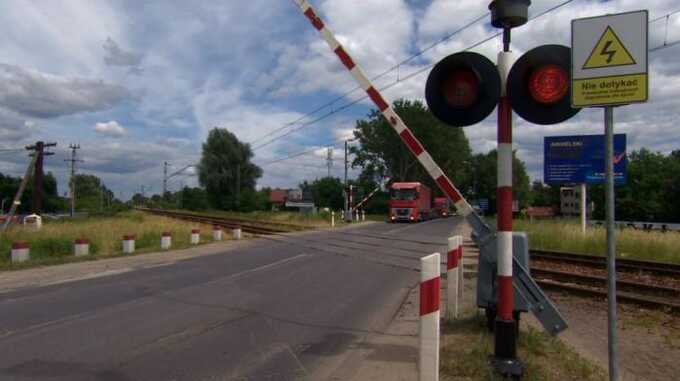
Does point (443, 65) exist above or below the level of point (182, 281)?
above

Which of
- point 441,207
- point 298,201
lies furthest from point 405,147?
point 298,201

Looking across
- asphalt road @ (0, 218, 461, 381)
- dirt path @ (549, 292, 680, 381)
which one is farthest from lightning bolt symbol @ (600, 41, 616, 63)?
asphalt road @ (0, 218, 461, 381)

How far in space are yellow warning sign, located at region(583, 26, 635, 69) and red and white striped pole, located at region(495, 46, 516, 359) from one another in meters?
1.06

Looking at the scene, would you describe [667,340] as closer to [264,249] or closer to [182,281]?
[182,281]

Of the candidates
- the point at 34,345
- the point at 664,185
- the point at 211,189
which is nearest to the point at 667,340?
the point at 34,345

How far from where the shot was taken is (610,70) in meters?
3.80

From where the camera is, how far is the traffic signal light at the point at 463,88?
15.8ft

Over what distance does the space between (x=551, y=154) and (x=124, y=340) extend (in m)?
21.8

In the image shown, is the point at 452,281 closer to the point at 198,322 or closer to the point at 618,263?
the point at 198,322

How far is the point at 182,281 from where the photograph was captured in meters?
11.1

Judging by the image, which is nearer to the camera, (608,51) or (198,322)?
(608,51)

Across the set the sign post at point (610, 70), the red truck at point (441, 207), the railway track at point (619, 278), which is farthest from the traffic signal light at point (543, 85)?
the red truck at point (441, 207)

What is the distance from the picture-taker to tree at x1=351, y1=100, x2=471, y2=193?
76812 mm

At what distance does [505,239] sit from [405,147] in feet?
243
